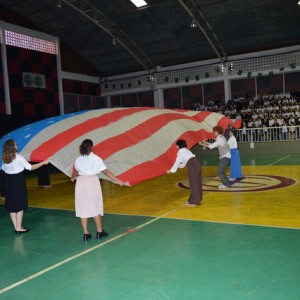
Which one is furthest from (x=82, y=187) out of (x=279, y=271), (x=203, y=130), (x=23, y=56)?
(x=23, y=56)

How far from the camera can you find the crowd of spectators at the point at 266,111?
660 inches

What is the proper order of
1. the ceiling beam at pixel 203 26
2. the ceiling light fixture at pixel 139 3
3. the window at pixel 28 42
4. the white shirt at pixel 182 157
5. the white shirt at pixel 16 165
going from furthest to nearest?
the window at pixel 28 42, the ceiling light fixture at pixel 139 3, the ceiling beam at pixel 203 26, the white shirt at pixel 182 157, the white shirt at pixel 16 165

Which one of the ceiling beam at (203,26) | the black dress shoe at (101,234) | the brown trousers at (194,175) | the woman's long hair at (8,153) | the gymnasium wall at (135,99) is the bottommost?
the black dress shoe at (101,234)

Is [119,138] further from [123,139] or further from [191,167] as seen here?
[191,167]

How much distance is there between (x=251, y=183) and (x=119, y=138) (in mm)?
4356

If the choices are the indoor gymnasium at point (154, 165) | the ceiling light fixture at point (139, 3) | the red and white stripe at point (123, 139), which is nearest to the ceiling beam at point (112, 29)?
the indoor gymnasium at point (154, 165)

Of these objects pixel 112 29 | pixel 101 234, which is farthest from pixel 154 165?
pixel 112 29

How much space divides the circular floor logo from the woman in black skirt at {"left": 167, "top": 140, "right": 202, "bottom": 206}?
1.63m

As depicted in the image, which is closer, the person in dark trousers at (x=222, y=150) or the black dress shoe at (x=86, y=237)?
the black dress shoe at (x=86, y=237)

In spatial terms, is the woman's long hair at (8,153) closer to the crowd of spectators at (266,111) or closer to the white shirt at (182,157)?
the white shirt at (182,157)

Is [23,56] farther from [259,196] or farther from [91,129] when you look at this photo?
[259,196]

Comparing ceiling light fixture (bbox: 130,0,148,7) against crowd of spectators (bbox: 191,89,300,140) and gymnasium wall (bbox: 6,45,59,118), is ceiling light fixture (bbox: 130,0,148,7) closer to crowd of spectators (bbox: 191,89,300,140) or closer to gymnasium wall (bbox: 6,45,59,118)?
gymnasium wall (bbox: 6,45,59,118)

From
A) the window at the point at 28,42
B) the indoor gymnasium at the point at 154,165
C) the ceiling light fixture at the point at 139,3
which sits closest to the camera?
the indoor gymnasium at the point at 154,165

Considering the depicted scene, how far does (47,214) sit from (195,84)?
17.1 m
